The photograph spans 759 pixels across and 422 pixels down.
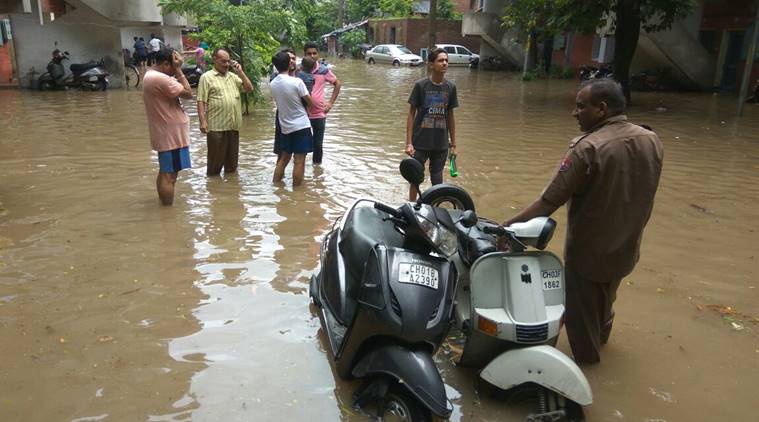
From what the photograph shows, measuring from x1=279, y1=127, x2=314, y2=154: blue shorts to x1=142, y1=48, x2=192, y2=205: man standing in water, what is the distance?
123 cm

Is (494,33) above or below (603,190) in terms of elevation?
above

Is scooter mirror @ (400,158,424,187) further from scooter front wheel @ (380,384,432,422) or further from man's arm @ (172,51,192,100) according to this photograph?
man's arm @ (172,51,192,100)

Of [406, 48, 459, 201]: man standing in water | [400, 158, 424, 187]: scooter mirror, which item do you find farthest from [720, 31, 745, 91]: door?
[400, 158, 424, 187]: scooter mirror

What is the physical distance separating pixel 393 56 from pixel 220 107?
29803mm

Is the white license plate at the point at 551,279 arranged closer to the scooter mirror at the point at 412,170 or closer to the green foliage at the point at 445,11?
the scooter mirror at the point at 412,170

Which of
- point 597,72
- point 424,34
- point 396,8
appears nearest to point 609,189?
point 597,72

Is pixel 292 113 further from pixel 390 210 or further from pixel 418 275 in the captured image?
pixel 418 275

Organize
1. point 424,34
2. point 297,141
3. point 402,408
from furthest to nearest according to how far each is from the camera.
Result: point 424,34, point 297,141, point 402,408

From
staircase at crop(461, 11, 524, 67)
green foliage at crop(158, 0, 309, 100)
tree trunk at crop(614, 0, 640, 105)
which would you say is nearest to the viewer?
green foliage at crop(158, 0, 309, 100)

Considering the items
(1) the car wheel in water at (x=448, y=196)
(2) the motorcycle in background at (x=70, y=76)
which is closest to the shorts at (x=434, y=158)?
(1) the car wheel in water at (x=448, y=196)

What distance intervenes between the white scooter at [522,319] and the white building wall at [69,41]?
57.4ft

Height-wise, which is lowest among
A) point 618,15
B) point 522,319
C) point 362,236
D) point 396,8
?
point 522,319

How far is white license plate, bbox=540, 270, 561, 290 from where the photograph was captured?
2.82 metres

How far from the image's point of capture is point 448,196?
148 inches
